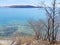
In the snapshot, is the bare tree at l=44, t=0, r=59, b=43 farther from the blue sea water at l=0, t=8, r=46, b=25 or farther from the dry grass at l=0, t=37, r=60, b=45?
the blue sea water at l=0, t=8, r=46, b=25

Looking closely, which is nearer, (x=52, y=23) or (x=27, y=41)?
(x=27, y=41)

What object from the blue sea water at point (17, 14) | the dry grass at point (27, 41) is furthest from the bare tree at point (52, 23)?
the blue sea water at point (17, 14)

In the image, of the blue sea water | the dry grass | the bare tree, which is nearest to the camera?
the dry grass

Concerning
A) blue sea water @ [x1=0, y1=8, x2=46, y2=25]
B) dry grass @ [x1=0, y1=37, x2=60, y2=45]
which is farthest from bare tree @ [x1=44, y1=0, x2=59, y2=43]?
blue sea water @ [x1=0, y1=8, x2=46, y2=25]

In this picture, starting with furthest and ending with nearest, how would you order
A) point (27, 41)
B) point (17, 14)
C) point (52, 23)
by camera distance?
point (17, 14) → point (52, 23) → point (27, 41)

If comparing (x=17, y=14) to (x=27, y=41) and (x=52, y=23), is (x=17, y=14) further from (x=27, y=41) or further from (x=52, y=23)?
(x=27, y=41)

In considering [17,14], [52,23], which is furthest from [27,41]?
[17,14]

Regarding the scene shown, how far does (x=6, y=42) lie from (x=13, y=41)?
385 mm

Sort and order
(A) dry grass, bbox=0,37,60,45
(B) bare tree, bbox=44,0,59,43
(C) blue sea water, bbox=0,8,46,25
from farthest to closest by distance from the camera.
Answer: (C) blue sea water, bbox=0,8,46,25 < (B) bare tree, bbox=44,0,59,43 < (A) dry grass, bbox=0,37,60,45

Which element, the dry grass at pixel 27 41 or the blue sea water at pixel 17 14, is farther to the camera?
the blue sea water at pixel 17 14

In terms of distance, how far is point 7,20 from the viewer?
15867mm

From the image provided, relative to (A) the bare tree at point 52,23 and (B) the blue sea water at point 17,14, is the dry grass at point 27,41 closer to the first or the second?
(A) the bare tree at point 52,23

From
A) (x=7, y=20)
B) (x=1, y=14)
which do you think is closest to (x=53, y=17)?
(x=7, y=20)

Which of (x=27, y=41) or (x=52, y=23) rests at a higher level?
(x=52, y=23)
